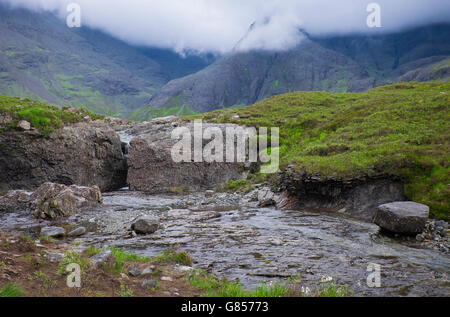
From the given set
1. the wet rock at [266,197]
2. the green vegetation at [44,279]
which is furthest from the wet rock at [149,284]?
the wet rock at [266,197]

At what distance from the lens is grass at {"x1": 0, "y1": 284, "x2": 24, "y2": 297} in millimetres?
5532

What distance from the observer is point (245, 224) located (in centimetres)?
1625

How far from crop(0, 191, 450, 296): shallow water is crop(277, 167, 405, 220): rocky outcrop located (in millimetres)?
1456

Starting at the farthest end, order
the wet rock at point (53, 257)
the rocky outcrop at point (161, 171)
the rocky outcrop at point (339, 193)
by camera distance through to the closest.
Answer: the rocky outcrop at point (161, 171)
the rocky outcrop at point (339, 193)
the wet rock at point (53, 257)

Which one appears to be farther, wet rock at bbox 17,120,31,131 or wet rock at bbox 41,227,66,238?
wet rock at bbox 17,120,31,131

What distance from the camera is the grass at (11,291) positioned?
5532 mm

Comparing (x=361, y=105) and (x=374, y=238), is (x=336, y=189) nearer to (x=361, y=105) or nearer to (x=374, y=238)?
(x=374, y=238)

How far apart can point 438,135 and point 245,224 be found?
1515 centimetres

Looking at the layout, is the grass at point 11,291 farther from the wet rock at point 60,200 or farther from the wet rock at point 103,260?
the wet rock at point 60,200

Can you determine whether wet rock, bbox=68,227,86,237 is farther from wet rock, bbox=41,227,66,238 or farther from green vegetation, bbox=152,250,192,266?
green vegetation, bbox=152,250,192,266

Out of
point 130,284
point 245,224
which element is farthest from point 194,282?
point 245,224

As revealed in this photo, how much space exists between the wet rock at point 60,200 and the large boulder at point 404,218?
17916 millimetres

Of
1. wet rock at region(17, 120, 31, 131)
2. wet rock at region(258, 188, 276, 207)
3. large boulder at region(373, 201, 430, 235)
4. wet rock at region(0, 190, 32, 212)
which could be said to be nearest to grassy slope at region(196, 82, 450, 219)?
large boulder at region(373, 201, 430, 235)

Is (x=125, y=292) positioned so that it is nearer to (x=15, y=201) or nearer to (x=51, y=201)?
(x=51, y=201)
